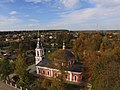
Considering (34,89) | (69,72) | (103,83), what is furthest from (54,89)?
(69,72)

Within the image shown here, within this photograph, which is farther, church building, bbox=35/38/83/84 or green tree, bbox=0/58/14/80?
church building, bbox=35/38/83/84

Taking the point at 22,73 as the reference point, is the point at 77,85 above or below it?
below

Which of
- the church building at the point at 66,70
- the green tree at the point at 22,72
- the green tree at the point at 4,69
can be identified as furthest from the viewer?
the church building at the point at 66,70

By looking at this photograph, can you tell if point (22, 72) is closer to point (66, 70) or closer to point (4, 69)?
point (4, 69)

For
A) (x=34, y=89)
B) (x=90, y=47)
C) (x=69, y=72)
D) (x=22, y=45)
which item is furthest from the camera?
(x=22, y=45)

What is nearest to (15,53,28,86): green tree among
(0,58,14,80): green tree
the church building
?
(0,58,14,80): green tree

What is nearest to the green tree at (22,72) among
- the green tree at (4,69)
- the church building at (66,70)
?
the green tree at (4,69)

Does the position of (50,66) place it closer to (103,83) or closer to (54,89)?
(54,89)

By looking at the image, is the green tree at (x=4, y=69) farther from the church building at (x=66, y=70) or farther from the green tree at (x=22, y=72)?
the church building at (x=66, y=70)

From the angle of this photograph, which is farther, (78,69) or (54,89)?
(78,69)

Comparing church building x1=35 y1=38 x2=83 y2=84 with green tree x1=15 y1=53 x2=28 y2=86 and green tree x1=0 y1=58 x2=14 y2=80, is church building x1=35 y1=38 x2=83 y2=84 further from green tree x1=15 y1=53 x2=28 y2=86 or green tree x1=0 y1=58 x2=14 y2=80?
green tree x1=0 y1=58 x2=14 y2=80

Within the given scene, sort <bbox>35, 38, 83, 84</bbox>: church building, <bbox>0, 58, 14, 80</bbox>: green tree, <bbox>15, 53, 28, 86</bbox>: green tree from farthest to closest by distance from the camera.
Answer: <bbox>35, 38, 83, 84</bbox>: church building < <bbox>0, 58, 14, 80</bbox>: green tree < <bbox>15, 53, 28, 86</bbox>: green tree
